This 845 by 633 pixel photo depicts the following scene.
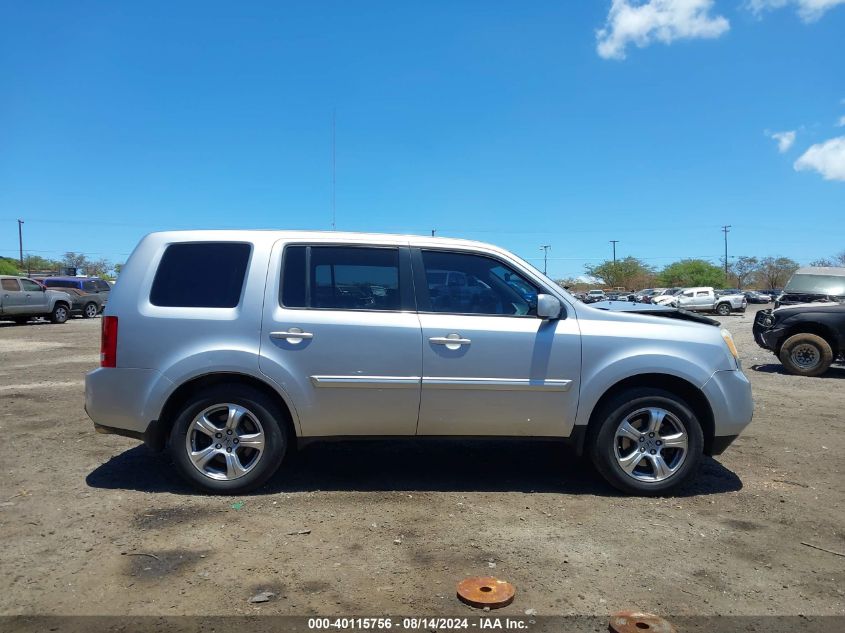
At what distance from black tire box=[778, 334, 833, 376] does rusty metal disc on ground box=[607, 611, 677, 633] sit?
964 cm

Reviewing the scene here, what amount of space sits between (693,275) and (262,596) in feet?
368

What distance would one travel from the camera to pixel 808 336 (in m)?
10.7

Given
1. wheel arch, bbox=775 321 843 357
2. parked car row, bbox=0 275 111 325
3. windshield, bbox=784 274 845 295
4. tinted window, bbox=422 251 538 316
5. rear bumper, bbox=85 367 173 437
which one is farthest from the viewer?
parked car row, bbox=0 275 111 325

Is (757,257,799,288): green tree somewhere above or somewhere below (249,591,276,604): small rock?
above

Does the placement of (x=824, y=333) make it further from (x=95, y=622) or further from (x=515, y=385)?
(x=95, y=622)

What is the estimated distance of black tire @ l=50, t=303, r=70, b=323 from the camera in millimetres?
22786

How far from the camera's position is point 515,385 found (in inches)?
171

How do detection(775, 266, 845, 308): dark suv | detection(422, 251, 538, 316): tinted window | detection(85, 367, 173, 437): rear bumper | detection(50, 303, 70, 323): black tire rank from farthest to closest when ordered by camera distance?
detection(50, 303, 70, 323): black tire
detection(775, 266, 845, 308): dark suv
detection(422, 251, 538, 316): tinted window
detection(85, 367, 173, 437): rear bumper

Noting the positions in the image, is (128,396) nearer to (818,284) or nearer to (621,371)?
(621,371)

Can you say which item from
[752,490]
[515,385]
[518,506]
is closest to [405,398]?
[515,385]

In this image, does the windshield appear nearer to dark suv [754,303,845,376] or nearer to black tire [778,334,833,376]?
dark suv [754,303,845,376]

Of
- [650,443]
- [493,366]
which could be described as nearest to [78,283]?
[493,366]

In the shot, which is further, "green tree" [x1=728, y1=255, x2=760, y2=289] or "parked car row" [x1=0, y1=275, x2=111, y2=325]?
"green tree" [x1=728, y1=255, x2=760, y2=289]

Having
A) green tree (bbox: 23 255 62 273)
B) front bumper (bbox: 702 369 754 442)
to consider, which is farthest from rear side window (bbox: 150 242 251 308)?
green tree (bbox: 23 255 62 273)
